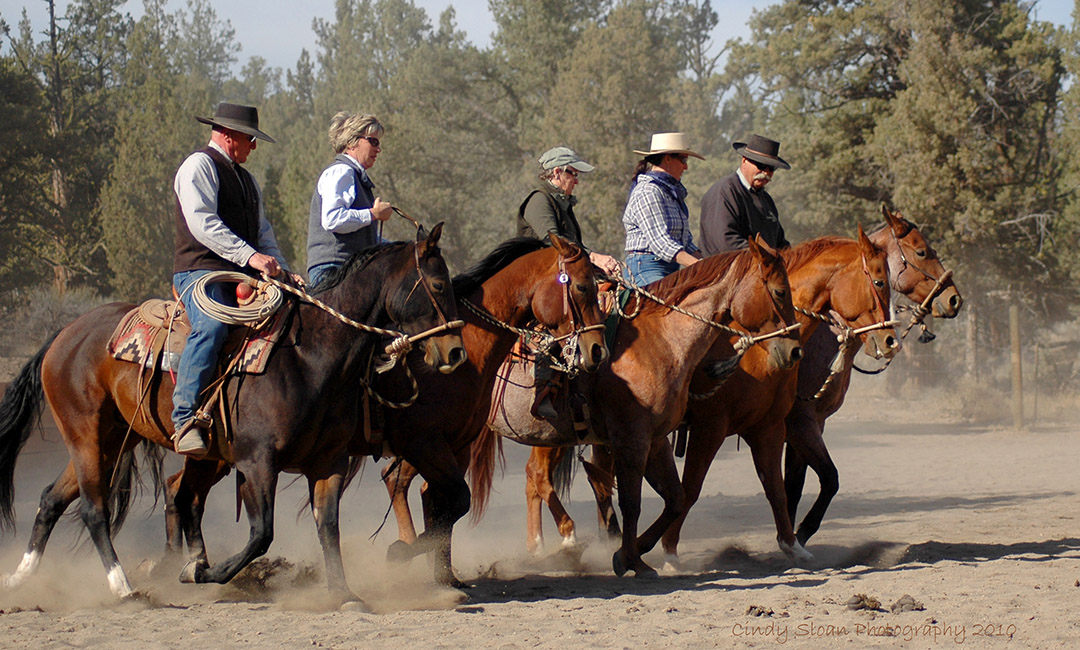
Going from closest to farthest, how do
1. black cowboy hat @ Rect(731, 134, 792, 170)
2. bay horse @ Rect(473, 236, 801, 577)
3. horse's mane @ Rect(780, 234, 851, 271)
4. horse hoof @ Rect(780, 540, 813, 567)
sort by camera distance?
bay horse @ Rect(473, 236, 801, 577)
horse hoof @ Rect(780, 540, 813, 567)
horse's mane @ Rect(780, 234, 851, 271)
black cowboy hat @ Rect(731, 134, 792, 170)

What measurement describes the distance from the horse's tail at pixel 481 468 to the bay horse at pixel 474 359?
4.75ft

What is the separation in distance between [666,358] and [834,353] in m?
2.07

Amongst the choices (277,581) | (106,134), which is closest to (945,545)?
(277,581)

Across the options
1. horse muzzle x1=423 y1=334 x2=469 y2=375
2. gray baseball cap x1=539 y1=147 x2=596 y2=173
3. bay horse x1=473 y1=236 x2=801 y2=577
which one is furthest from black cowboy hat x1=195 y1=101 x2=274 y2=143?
bay horse x1=473 y1=236 x2=801 y2=577

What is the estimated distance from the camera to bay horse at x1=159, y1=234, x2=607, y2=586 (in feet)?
19.9

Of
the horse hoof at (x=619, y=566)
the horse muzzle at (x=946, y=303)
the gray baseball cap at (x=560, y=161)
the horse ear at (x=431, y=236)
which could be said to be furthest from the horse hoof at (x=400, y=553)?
the horse muzzle at (x=946, y=303)

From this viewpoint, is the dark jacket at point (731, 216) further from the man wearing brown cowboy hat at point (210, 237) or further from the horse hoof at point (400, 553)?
the man wearing brown cowboy hat at point (210, 237)

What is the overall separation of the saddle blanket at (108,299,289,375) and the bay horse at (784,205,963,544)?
159 inches

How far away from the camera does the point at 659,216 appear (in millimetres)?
7781

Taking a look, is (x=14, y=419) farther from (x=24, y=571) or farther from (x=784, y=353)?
(x=784, y=353)

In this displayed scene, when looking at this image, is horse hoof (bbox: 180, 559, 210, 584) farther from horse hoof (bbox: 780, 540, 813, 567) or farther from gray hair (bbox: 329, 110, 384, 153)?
horse hoof (bbox: 780, 540, 813, 567)

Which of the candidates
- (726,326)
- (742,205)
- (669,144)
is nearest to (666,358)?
(726,326)

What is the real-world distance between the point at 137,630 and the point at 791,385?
4.39 meters

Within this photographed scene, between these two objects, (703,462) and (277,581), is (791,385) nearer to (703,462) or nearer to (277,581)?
(703,462)
